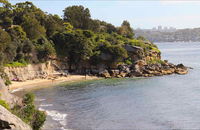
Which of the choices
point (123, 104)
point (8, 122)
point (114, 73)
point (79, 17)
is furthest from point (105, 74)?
point (8, 122)

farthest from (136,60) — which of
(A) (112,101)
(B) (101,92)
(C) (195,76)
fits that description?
(A) (112,101)

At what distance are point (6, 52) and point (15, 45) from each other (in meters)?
2.68

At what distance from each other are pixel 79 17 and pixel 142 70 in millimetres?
33826

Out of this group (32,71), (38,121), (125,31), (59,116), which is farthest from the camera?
(125,31)

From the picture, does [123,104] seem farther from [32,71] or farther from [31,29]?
[31,29]

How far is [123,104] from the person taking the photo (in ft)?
140

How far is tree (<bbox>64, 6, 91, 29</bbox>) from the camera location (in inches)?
3895

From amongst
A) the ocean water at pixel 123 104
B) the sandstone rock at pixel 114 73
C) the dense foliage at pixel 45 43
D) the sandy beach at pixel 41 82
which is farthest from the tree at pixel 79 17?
the ocean water at pixel 123 104

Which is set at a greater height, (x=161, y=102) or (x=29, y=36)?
(x=29, y=36)

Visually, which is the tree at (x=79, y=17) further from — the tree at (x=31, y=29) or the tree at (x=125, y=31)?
the tree at (x=31, y=29)

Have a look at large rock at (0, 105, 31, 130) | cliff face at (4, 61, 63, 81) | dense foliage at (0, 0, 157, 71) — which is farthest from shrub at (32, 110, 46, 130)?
cliff face at (4, 61, 63, 81)

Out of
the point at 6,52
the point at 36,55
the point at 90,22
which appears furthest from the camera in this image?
the point at 90,22

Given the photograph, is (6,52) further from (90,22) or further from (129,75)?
(90,22)

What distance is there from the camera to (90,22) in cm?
9838
